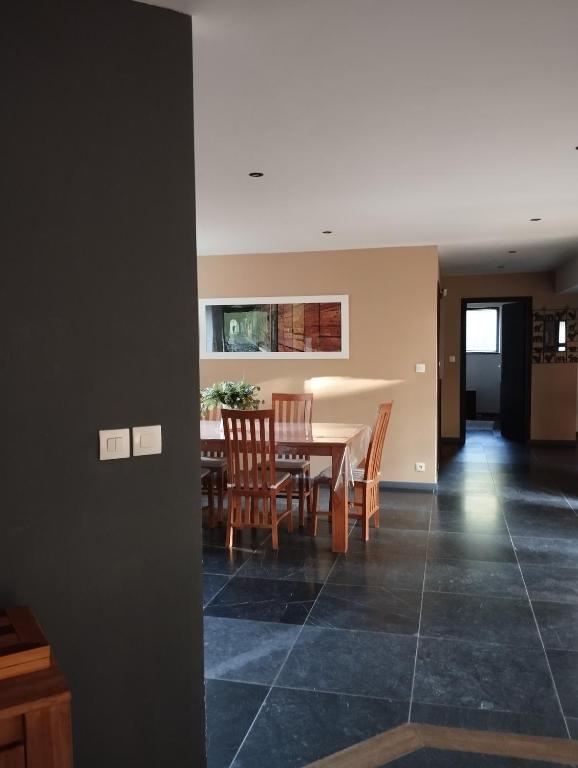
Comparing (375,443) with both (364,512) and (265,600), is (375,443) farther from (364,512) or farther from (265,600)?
(265,600)

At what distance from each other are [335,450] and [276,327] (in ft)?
8.12

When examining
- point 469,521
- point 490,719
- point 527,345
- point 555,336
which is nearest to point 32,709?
point 490,719

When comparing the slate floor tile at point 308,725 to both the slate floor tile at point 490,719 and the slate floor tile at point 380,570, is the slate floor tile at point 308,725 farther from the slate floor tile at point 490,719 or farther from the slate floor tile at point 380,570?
the slate floor tile at point 380,570

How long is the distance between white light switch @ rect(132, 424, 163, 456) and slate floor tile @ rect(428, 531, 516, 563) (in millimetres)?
2976

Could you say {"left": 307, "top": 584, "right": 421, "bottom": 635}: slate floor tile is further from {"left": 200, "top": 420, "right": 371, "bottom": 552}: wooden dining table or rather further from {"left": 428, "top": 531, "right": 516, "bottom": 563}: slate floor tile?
{"left": 428, "top": 531, "right": 516, "bottom": 563}: slate floor tile

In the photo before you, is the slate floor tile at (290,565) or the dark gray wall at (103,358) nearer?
the dark gray wall at (103,358)

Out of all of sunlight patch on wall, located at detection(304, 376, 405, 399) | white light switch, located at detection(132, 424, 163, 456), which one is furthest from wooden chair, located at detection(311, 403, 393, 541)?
white light switch, located at detection(132, 424, 163, 456)

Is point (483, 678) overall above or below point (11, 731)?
below

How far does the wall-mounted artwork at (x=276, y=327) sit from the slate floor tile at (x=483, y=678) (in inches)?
153

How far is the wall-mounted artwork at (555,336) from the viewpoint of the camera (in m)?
8.99

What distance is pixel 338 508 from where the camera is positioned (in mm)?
4512

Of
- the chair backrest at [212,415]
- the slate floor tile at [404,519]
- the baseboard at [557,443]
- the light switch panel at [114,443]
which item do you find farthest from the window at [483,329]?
the light switch panel at [114,443]

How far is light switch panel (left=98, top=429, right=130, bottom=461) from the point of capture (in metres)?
1.85

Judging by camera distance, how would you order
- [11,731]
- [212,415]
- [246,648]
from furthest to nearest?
[212,415]
[246,648]
[11,731]
